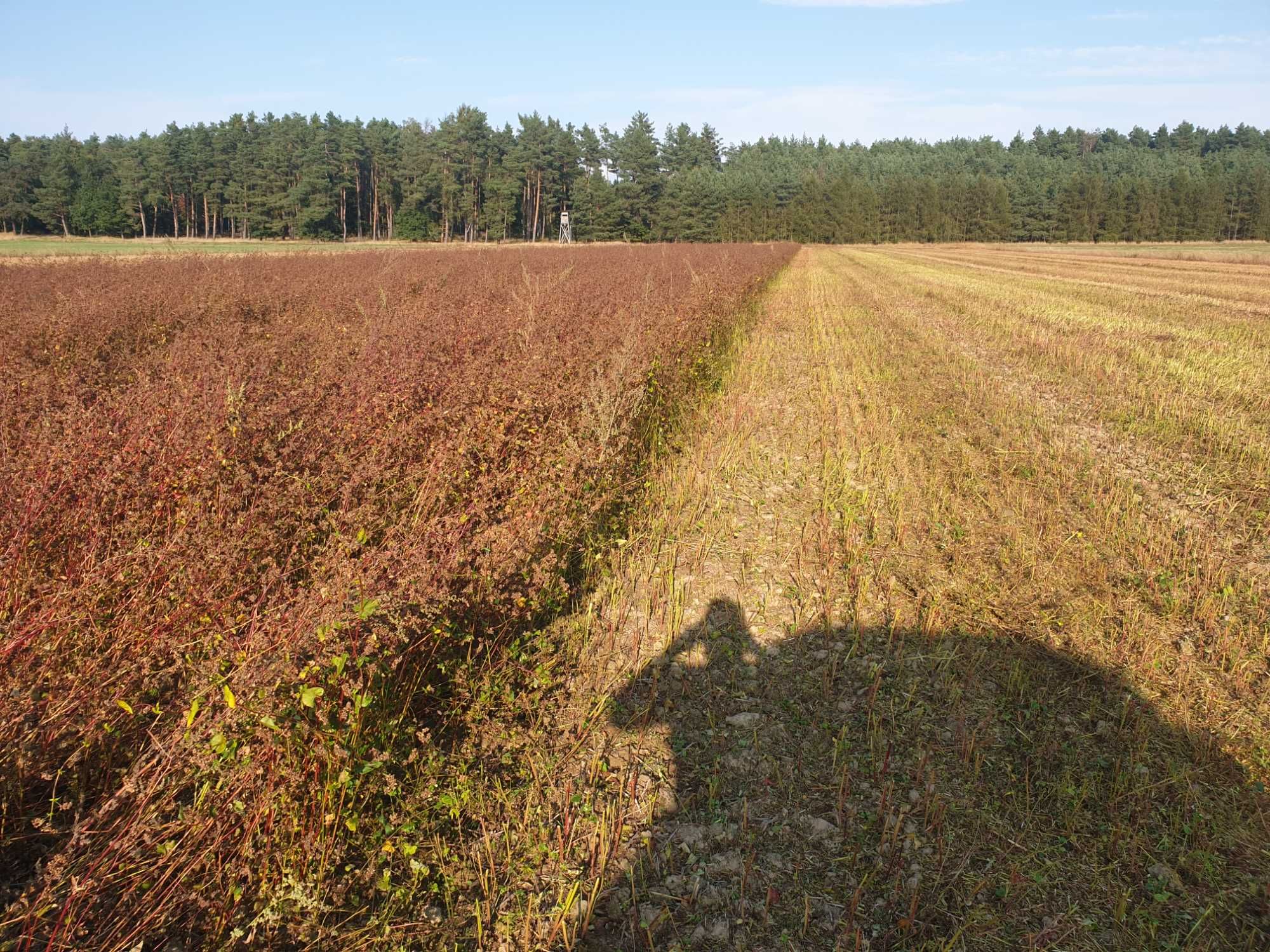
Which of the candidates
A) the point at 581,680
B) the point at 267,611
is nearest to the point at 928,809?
the point at 581,680

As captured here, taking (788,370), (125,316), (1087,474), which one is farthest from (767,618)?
(125,316)

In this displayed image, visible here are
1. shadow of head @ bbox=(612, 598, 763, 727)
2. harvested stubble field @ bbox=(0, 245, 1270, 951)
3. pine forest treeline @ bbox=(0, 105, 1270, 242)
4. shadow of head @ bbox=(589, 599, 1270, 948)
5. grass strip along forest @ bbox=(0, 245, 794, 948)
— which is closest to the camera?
grass strip along forest @ bbox=(0, 245, 794, 948)

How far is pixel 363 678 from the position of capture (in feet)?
7.46

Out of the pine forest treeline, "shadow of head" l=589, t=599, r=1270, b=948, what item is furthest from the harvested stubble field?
the pine forest treeline

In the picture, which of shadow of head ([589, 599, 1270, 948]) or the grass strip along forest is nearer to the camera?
the grass strip along forest

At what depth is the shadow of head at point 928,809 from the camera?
232 cm

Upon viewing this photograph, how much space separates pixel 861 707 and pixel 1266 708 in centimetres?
181

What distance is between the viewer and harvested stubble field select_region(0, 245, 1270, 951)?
82.6 inches

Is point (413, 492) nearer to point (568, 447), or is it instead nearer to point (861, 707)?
point (568, 447)

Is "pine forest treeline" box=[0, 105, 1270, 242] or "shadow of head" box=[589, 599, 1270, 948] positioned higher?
"pine forest treeline" box=[0, 105, 1270, 242]

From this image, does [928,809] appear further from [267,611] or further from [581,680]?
[267,611]

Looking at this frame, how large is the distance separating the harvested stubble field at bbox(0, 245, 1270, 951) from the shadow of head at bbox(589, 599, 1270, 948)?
1 centimetres

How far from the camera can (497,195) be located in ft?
240

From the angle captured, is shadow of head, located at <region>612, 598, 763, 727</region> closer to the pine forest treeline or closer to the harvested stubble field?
the harvested stubble field
